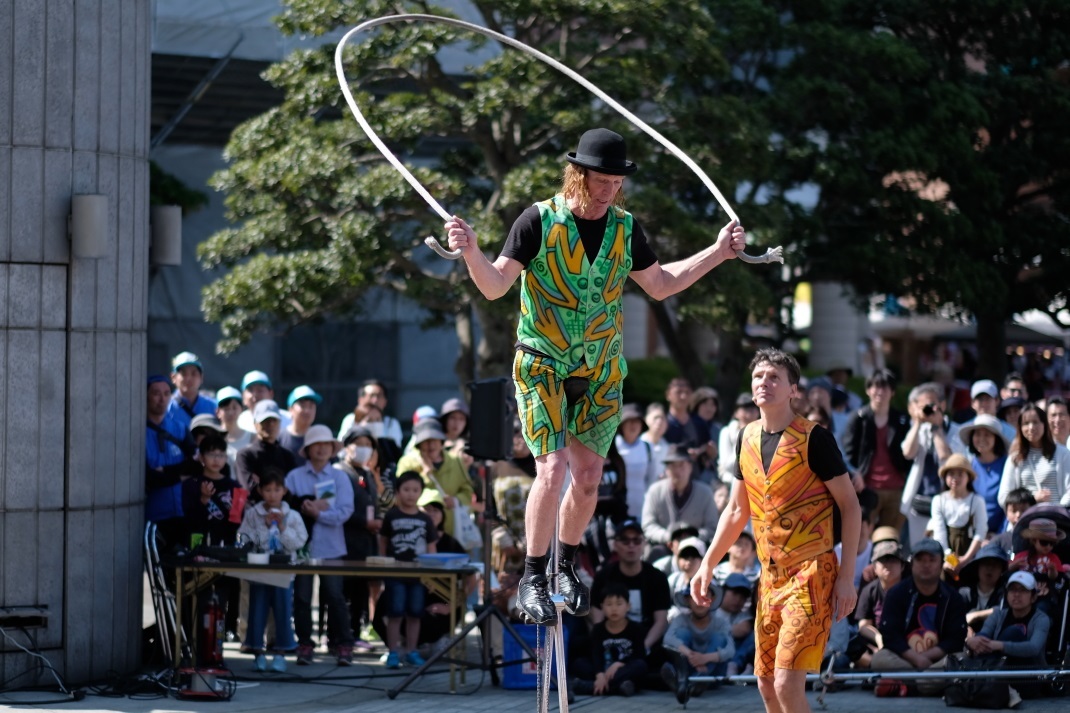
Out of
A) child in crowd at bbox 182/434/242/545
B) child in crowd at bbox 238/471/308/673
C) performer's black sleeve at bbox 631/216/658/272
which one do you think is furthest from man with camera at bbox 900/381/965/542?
performer's black sleeve at bbox 631/216/658/272

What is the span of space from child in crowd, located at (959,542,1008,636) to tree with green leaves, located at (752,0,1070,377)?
28.0ft

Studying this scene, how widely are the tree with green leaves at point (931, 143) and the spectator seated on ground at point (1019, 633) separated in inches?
354

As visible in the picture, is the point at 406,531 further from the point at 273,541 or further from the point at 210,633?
the point at 210,633

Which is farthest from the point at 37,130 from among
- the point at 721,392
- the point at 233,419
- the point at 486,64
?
the point at 721,392

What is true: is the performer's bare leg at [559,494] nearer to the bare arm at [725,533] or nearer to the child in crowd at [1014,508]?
the bare arm at [725,533]

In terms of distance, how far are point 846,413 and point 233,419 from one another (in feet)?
15.8

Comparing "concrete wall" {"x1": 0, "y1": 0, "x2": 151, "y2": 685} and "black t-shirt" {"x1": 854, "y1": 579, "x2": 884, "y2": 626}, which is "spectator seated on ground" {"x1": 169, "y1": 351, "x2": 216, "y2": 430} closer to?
"concrete wall" {"x1": 0, "y1": 0, "x2": 151, "y2": 685}

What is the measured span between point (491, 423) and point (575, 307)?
3.71 meters

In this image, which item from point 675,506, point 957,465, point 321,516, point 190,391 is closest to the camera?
point 957,465


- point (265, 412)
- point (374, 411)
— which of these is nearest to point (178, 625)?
point (265, 412)

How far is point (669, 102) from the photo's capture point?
15.0 meters

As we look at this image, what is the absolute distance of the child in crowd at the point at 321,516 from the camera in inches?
408

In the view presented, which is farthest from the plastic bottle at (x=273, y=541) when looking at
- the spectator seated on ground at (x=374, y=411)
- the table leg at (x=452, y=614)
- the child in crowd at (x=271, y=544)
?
the spectator seated on ground at (x=374, y=411)

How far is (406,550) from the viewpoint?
10352mm
